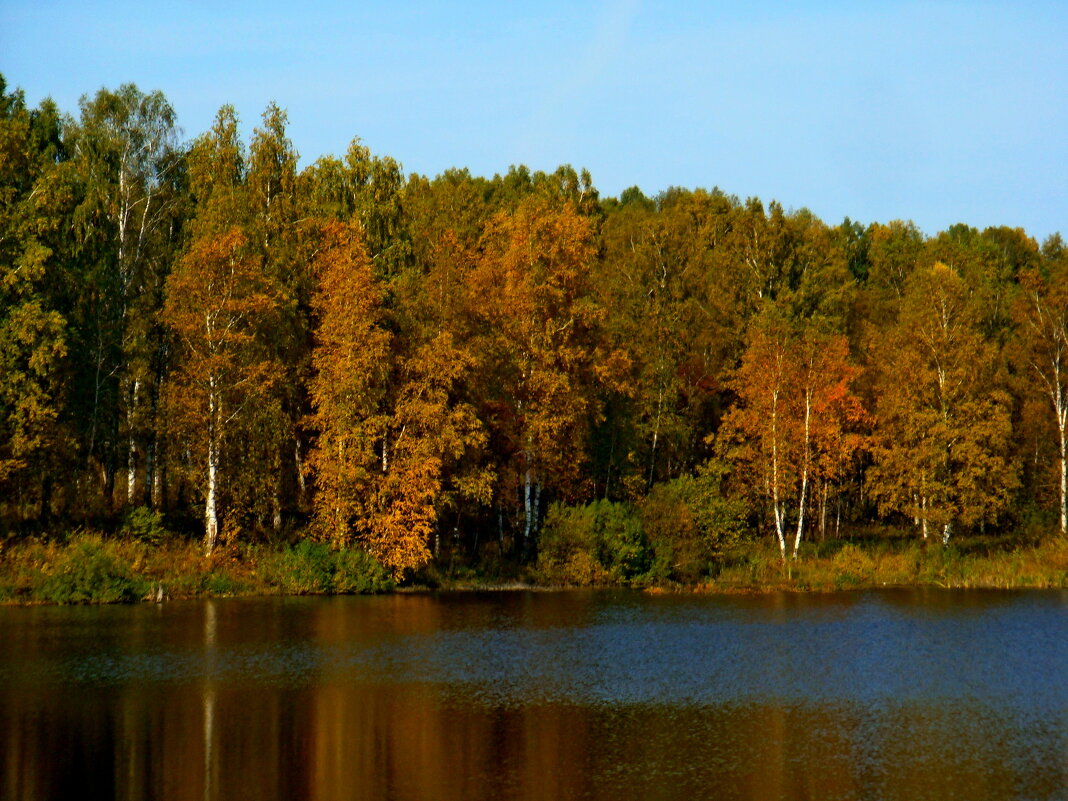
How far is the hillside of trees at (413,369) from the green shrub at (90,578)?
150 inches

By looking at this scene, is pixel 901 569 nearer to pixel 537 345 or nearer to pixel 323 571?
pixel 537 345

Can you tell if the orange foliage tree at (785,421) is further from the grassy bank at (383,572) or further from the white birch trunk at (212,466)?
the white birch trunk at (212,466)

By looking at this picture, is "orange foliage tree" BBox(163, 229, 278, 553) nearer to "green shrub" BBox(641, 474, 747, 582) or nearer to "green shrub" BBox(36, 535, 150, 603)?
"green shrub" BBox(36, 535, 150, 603)

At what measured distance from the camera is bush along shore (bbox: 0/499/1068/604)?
47.2m

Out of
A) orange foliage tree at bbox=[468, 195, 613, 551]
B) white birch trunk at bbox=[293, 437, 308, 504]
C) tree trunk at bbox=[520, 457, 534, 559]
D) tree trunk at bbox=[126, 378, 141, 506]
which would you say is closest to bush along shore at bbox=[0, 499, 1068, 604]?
tree trunk at bbox=[520, 457, 534, 559]

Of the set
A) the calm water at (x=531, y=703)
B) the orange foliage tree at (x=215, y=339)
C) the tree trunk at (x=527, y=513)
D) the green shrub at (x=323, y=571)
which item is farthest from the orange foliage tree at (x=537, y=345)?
the calm water at (x=531, y=703)

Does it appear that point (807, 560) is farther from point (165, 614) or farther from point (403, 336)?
point (165, 614)

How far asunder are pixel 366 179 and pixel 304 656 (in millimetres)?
35069

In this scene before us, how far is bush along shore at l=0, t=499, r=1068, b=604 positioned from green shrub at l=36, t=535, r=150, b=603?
0.05m

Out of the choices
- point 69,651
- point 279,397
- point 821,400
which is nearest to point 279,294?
point 279,397

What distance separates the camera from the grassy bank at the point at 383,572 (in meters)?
46.8

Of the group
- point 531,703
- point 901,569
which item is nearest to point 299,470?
point 901,569

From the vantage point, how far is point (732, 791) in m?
21.1

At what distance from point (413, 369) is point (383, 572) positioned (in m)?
9.20
